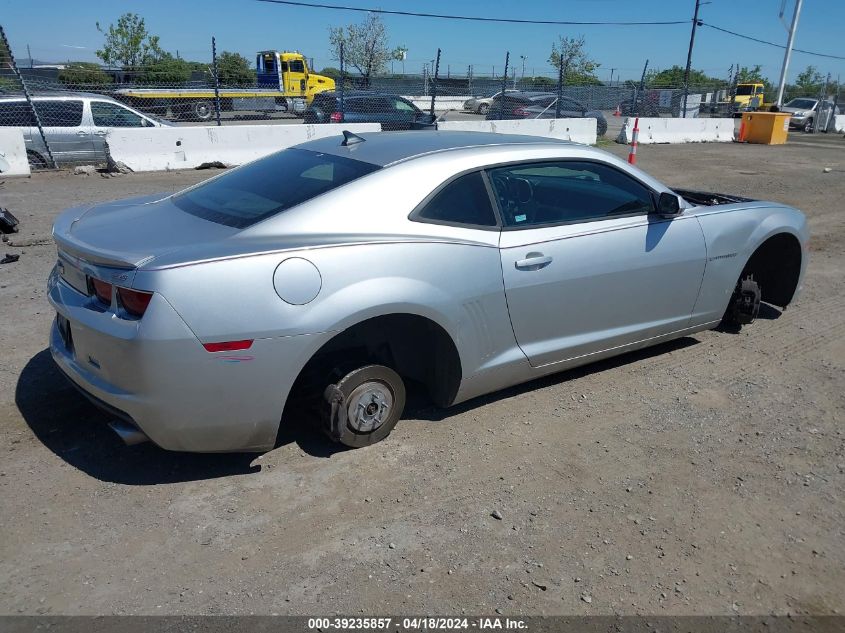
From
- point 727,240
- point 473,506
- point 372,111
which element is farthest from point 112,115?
point 473,506

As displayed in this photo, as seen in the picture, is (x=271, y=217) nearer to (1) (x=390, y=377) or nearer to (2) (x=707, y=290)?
(1) (x=390, y=377)

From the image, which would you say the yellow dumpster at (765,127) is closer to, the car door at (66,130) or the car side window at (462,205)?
the car door at (66,130)

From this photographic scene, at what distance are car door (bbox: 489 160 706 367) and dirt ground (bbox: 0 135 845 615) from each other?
0.45 metres

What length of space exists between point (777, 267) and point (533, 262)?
2.90 metres

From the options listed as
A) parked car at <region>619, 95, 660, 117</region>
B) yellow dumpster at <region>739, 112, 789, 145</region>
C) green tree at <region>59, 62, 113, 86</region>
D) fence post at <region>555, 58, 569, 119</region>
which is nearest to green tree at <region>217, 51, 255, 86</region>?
green tree at <region>59, 62, 113, 86</region>

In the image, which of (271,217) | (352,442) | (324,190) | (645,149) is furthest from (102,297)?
(645,149)

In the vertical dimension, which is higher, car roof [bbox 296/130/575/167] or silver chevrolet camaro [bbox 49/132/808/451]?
car roof [bbox 296/130/575/167]

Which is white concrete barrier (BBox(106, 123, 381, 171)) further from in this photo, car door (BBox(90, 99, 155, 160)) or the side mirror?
the side mirror

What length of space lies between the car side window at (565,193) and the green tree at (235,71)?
79.9 feet

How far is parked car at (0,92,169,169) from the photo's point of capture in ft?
40.6

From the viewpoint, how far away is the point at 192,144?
44.5ft

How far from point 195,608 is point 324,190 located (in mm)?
1929

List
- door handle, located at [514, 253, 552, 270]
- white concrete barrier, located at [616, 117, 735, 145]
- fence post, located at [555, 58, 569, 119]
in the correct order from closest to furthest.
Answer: door handle, located at [514, 253, 552, 270] → fence post, located at [555, 58, 569, 119] → white concrete barrier, located at [616, 117, 735, 145]

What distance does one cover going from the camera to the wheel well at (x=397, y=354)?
3.37 meters
